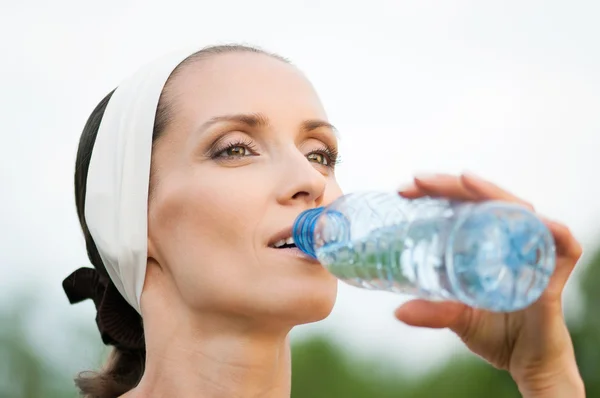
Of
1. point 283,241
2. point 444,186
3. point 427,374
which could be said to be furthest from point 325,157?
point 427,374

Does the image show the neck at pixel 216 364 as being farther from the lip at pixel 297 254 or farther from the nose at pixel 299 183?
the nose at pixel 299 183

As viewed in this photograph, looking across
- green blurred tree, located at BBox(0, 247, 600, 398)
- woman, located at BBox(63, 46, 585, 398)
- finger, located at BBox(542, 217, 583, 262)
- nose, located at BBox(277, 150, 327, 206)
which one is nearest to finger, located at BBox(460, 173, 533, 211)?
finger, located at BBox(542, 217, 583, 262)

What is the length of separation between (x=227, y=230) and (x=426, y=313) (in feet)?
2.03

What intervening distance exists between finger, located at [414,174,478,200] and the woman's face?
502 millimetres

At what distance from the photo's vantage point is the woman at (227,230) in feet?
6.95

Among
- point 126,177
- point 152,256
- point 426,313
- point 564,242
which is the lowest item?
point 152,256

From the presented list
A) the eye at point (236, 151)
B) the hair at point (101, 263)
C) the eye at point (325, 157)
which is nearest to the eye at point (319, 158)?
the eye at point (325, 157)

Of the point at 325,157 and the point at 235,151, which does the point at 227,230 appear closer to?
the point at 235,151

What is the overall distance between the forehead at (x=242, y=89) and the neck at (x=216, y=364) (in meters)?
0.65

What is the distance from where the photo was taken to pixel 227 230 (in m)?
2.31

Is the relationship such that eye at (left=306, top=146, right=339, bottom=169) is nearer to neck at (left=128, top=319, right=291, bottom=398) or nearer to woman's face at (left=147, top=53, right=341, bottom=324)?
woman's face at (left=147, top=53, right=341, bottom=324)

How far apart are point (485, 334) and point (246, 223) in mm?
704

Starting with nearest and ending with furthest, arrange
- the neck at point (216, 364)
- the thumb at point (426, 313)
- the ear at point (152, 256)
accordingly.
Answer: the thumb at point (426, 313)
the neck at point (216, 364)
the ear at point (152, 256)

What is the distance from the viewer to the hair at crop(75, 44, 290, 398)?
2711 millimetres
